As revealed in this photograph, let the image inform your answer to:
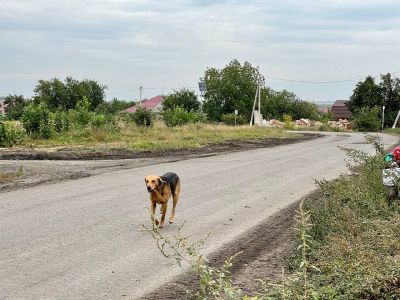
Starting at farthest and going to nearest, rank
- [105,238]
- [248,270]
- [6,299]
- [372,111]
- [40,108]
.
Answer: [372,111]
[40,108]
[105,238]
[248,270]
[6,299]

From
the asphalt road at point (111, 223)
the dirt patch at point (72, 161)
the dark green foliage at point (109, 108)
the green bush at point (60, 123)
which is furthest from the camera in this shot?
the dark green foliage at point (109, 108)

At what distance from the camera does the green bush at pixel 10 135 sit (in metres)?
27.6

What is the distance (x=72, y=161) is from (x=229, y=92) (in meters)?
78.0

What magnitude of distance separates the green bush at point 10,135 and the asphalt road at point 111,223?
11845 millimetres

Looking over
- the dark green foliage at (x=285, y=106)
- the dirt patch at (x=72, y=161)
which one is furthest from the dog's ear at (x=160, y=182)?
the dark green foliage at (x=285, y=106)

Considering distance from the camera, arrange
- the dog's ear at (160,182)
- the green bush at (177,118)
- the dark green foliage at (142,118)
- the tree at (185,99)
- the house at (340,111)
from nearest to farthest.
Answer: the dog's ear at (160,182) → the dark green foliage at (142,118) → the green bush at (177,118) → the tree at (185,99) → the house at (340,111)

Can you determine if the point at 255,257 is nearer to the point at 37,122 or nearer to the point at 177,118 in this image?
the point at 37,122

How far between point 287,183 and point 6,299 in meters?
10.3

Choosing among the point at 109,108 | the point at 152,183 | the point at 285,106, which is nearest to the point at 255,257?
the point at 152,183

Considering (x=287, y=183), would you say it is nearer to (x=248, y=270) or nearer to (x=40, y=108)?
(x=248, y=270)

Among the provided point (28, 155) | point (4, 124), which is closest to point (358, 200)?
point (28, 155)

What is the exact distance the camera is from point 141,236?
28.4 feet

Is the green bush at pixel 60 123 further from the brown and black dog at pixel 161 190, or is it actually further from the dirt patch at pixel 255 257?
the dirt patch at pixel 255 257

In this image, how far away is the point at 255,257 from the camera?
757cm
